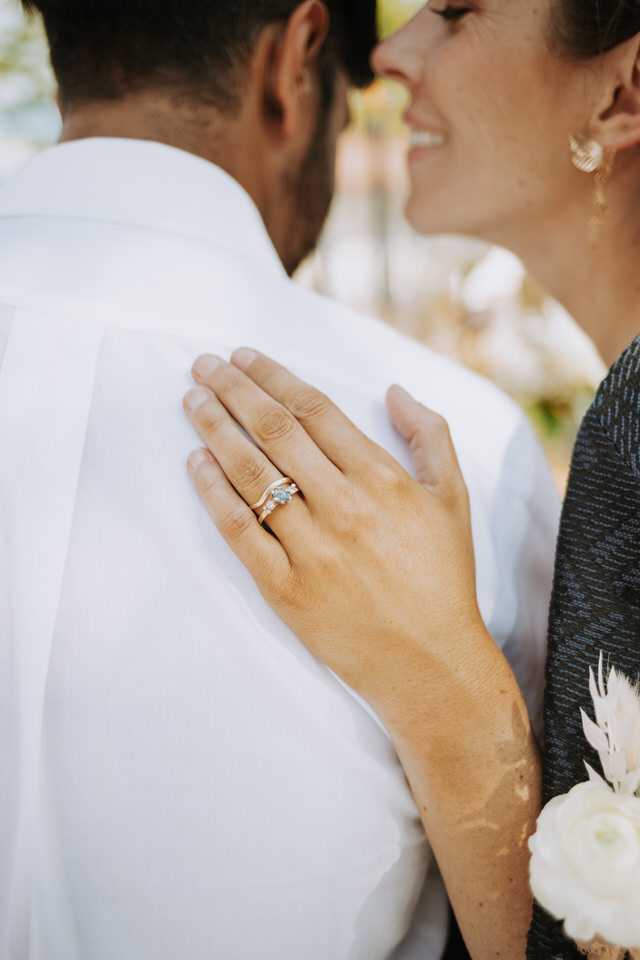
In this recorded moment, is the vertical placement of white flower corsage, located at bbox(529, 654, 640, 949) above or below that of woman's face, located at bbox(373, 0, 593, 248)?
below

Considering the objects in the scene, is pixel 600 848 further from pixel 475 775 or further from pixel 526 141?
pixel 526 141

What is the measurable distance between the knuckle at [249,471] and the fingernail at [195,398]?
11 cm

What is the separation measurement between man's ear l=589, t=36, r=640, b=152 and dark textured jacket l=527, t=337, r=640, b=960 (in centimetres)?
70

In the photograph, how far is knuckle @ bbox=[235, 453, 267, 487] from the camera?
1.17 m

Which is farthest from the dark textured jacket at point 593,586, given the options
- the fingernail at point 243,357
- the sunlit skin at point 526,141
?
the sunlit skin at point 526,141

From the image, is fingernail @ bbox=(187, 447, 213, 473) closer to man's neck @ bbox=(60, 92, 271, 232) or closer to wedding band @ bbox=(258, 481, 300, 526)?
wedding band @ bbox=(258, 481, 300, 526)

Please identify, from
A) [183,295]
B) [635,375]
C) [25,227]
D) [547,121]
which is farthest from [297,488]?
[547,121]

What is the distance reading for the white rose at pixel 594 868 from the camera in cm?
91

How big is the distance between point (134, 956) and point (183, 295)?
38.2 inches

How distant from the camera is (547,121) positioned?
5.71ft

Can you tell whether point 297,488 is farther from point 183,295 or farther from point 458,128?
point 458,128

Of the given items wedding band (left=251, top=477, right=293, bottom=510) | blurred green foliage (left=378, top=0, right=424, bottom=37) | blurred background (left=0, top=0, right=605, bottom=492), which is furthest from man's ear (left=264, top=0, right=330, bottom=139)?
blurred green foliage (left=378, top=0, right=424, bottom=37)

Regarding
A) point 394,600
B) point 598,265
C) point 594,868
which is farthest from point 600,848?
point 598,265

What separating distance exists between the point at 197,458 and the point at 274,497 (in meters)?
0.13
